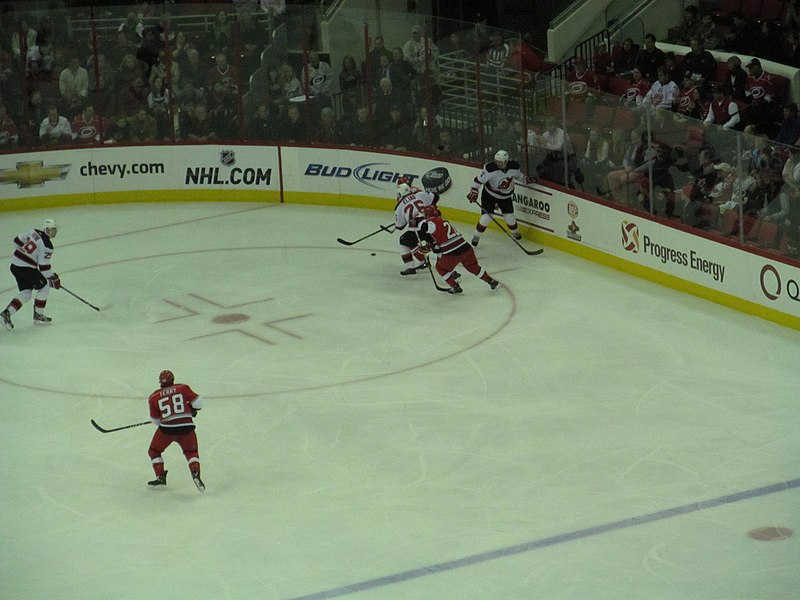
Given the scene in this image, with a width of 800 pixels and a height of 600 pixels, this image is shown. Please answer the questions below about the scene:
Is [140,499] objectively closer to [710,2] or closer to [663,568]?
[663,568]

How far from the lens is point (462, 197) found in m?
18.9

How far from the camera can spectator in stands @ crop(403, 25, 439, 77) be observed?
1928 cm

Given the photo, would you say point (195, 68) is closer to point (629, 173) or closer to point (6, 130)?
point (6, 130)

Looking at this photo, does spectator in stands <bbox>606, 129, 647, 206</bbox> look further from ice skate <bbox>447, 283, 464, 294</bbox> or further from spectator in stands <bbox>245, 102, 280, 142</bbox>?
spectator in stands <bbox>245, 102, 280, 142</bbox>

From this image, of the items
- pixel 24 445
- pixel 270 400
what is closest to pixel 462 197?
pixel 270 400

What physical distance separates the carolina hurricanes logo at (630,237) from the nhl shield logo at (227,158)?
7167 mm

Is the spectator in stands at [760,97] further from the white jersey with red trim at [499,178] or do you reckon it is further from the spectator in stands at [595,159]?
the white jersey with red trim at [499,178]

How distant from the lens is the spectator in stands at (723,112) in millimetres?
16859

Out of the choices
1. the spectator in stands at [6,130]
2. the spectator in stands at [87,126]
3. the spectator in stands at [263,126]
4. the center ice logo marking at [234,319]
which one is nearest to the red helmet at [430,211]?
the center ice logo marking at [234,319]

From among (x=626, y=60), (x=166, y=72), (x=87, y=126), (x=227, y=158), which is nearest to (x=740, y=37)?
(x=626, y=60)

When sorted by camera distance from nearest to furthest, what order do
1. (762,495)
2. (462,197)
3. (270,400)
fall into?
(762,495) < (270,400) < (462,197)

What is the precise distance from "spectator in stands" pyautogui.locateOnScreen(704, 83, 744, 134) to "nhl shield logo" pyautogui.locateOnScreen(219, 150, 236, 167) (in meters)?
7.37

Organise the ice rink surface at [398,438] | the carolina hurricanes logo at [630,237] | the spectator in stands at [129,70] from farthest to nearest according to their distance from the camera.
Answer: the spectator in stands at [129,70] → the carolina hurricanes logo at [630,237] → the ice rink surface at [398,438]

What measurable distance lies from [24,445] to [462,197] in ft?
27.8
